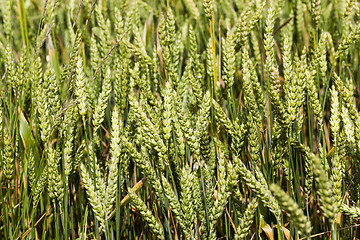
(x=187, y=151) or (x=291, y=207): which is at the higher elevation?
(x=187, y=151)

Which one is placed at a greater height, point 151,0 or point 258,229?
point 151,0

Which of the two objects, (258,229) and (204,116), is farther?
(258,229)

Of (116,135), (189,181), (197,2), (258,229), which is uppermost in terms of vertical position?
(197,2)

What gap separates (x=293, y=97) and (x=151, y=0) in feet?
5.44

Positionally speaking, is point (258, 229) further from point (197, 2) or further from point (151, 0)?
point (151, 0)

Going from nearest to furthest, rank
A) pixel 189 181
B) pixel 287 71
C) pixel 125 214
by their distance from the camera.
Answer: pixel 189 181 → pixel 287 71 → pixel 125 214

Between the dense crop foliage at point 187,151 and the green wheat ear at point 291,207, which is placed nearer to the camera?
the green wheat ear at point 291,207

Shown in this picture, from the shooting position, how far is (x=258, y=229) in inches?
42.9

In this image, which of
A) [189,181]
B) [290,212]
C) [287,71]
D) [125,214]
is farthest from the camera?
[125,214]

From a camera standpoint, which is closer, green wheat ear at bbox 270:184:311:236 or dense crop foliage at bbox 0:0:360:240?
green wheat ear at bbox 270:184:311:236

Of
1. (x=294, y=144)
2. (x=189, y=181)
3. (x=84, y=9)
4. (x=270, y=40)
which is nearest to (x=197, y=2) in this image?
(x=84, y=9)

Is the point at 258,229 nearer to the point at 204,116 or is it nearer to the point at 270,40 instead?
the point at 204,116

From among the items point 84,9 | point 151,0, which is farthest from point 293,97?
point 151,0

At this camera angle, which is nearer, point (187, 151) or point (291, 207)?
point (291, 207)
